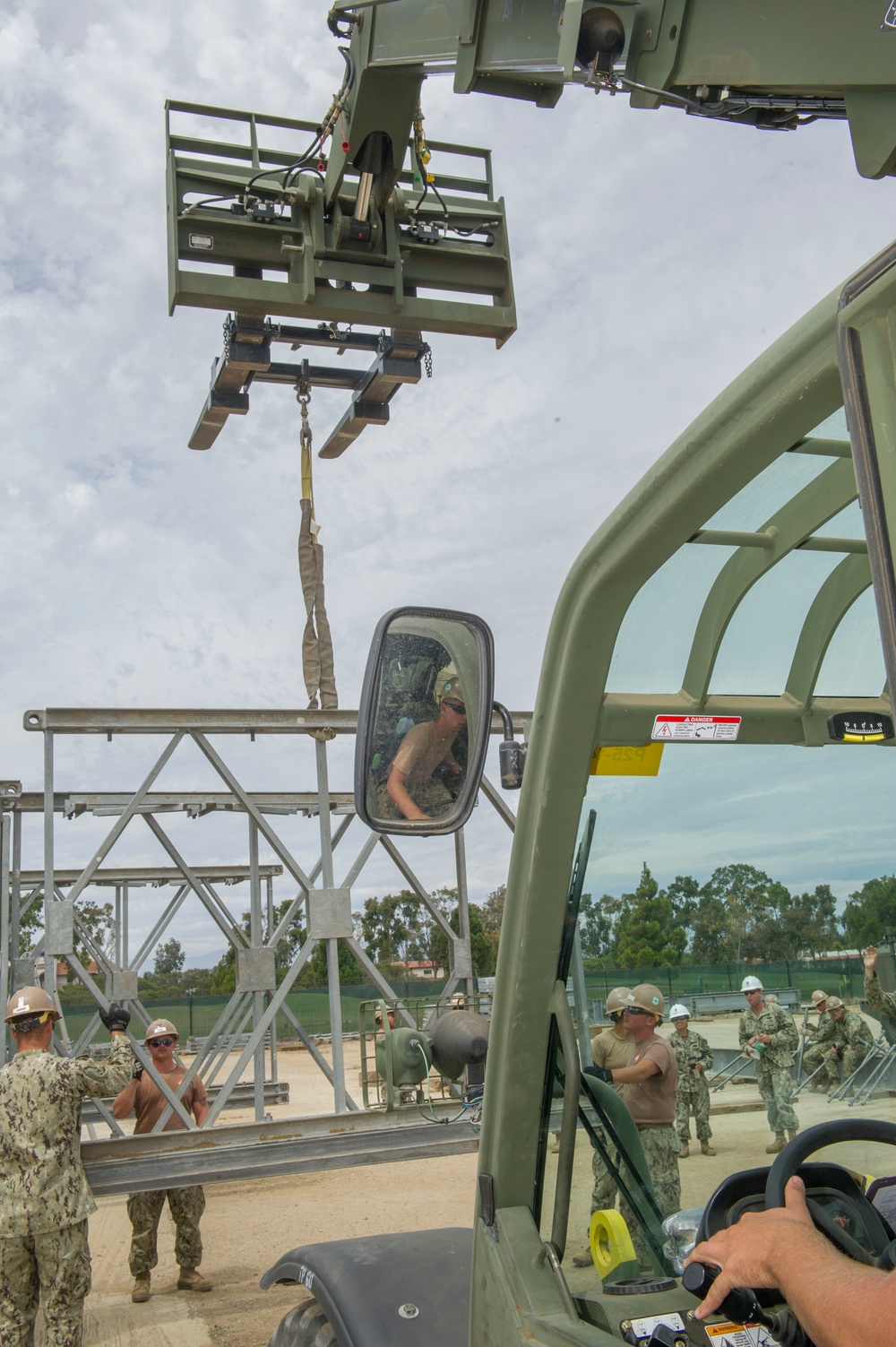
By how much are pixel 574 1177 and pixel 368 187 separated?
6570 mm

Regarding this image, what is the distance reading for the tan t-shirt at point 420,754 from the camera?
224cm

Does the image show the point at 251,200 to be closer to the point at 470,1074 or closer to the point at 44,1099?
the point at 44,1099

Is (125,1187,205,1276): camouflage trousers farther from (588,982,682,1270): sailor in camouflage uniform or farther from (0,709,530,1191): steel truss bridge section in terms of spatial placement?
(588,982,682,1270): sailor in camouflage uniform

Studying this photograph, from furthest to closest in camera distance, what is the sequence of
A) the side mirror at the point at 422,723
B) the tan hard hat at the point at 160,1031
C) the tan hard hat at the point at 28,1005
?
1. the tan hard hat at the point at 160,1031
2. the tan hard hat at the point at 28,1005
3. the side mirror at the point at 422,723

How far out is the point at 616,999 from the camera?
1901mm

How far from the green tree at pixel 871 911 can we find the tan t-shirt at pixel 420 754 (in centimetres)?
86

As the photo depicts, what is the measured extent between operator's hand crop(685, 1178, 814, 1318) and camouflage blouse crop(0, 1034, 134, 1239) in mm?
5547

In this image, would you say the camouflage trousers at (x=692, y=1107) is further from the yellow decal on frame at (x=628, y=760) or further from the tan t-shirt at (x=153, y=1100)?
the tan t-shirt at (x=153, y=1100)

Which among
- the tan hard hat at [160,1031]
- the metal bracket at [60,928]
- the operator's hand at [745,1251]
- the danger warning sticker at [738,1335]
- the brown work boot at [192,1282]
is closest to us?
the operator's hand at [745,1251]

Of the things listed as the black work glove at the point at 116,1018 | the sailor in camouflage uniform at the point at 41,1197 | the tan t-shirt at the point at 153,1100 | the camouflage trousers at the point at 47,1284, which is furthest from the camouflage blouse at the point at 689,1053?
the tan t-shirt at the point at 153,1100

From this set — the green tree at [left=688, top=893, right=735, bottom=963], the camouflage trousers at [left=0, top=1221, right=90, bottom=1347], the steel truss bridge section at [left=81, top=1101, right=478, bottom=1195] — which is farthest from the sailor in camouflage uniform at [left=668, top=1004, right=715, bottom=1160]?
the steel truss bridge section at [left=81, top=1101, right=478, bottom=1195]

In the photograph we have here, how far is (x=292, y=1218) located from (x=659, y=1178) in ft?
36.2

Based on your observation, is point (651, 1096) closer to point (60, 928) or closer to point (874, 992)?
point (874, 992)

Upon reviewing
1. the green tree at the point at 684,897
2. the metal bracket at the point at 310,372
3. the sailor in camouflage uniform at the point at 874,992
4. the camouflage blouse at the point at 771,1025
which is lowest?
the camouflage blouse at the point at 771,1025
